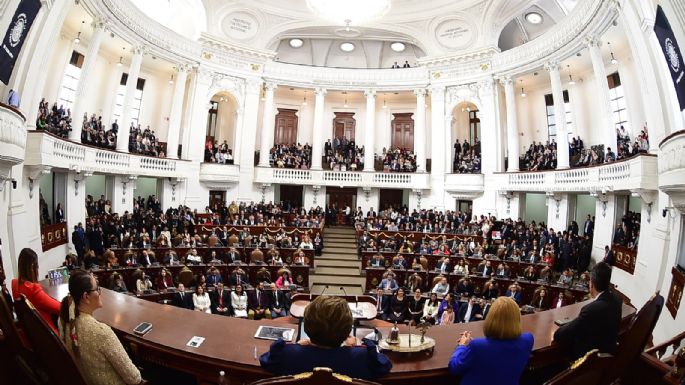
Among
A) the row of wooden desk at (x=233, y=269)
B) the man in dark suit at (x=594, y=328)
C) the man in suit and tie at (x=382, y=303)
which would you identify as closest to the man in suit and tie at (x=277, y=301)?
the row of wooden desk at (x=233, y=269)

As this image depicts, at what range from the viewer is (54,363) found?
2352 mm

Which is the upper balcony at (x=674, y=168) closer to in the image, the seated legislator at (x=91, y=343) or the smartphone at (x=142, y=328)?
the smartphone at (x=142, y=328)

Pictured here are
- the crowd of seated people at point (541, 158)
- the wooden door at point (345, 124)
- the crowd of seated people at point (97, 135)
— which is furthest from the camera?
the wooden door at point (345, 124)

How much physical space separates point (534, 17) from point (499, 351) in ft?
73.3

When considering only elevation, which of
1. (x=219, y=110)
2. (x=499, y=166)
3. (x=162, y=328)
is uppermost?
(x=219, y=110)

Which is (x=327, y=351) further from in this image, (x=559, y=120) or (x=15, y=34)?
(x=559, y=120)

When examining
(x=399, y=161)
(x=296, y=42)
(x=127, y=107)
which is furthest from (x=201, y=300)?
(x=296, y=42)

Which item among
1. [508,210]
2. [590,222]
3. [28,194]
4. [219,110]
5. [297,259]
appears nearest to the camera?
[28,194]

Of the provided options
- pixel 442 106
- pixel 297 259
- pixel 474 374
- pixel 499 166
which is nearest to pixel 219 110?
pixel 442 106

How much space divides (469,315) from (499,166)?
12282mm

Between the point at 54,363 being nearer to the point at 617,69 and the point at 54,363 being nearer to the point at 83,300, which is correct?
the point at 83,300

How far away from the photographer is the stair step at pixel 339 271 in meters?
13.8

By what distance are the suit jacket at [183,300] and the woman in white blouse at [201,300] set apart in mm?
187

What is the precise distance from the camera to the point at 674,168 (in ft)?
24.0
